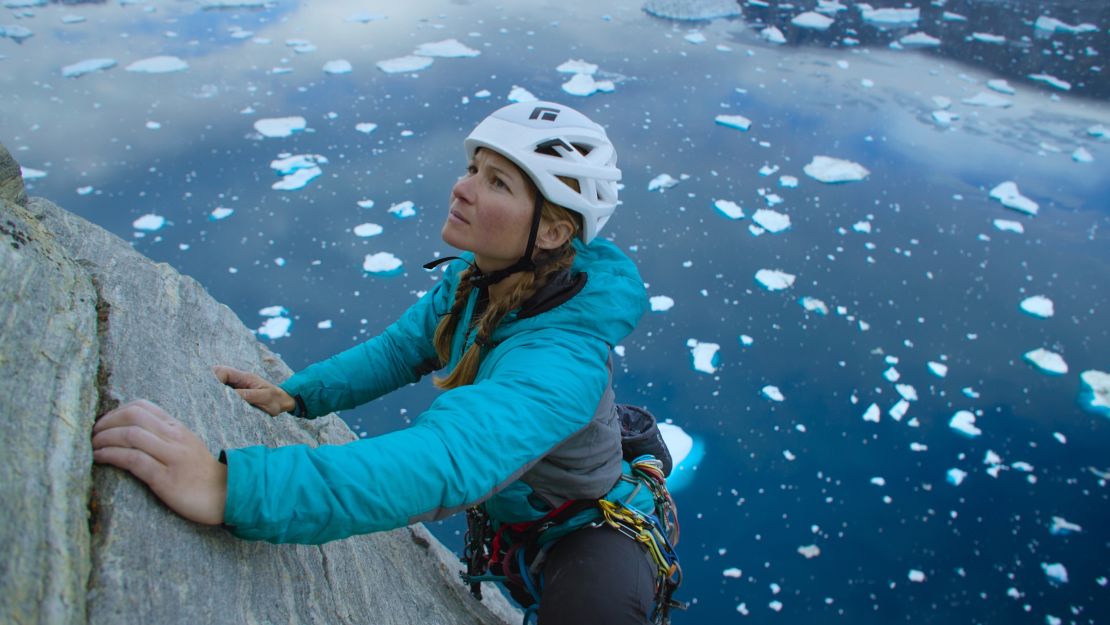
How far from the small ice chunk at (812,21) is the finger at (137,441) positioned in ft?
31.1

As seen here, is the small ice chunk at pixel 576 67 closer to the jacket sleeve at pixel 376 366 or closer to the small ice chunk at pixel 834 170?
the small ice chunk at pixel 834 170

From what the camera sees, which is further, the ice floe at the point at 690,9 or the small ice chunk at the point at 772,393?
the ice floe at the point at 690,9

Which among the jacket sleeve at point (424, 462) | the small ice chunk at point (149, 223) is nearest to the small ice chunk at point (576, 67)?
the small ice chunk at point (149, 223)

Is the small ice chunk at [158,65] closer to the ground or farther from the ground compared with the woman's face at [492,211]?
closer to the ground

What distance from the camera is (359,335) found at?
3.68 metres

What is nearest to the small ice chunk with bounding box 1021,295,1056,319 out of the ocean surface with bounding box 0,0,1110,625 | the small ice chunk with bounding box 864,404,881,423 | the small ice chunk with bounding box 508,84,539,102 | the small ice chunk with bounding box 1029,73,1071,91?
the ocean surface with bounding box 0,0,1110,625

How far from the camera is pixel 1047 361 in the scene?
3.92 metres

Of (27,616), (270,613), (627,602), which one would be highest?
(27,616)

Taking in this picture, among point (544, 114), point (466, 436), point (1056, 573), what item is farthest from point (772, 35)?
point (466, 436)

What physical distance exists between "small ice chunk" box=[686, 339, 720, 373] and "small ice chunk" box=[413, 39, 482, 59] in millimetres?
4578

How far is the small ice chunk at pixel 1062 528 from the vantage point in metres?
3.08

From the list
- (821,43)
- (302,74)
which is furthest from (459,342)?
(821,43)

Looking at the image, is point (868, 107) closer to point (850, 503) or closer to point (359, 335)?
point (850, 503)

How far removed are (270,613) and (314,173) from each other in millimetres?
4143
